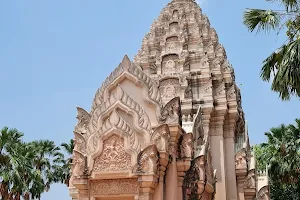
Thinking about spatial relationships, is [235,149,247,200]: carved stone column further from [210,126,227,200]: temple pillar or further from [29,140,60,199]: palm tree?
[29,140,60,199]: palm tree

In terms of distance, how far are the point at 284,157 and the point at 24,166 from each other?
1650cm

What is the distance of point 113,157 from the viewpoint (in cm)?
861

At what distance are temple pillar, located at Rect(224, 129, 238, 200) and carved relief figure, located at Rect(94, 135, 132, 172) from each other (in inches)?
425

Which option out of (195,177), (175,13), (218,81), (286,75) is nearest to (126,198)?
(195,177)

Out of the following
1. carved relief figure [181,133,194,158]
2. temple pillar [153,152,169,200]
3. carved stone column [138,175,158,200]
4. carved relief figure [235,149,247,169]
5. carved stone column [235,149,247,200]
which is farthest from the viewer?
carved relief figure [235,149,247,169]

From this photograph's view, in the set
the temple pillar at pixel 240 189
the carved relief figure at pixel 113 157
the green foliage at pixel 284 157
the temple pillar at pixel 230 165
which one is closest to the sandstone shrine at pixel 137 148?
the carved relief figure at pixel 113 157

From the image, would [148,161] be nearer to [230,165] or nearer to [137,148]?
[137,148]

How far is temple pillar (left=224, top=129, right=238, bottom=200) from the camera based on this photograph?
59.1 feet

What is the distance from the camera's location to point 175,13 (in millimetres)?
24719

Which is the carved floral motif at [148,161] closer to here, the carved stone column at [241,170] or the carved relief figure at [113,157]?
the carved relief figure at [113,157]

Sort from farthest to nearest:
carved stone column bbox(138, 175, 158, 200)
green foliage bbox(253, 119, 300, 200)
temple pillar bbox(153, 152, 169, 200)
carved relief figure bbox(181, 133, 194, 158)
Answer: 1. green foliage bbox(253, 119, 300, 200)
2. carved relief figure bbox(181, 133, 194, 158)
3. temple pillar bbox(153, 152, 169, 200)
4. carved stone column bbox(138, 175, 158, 200)

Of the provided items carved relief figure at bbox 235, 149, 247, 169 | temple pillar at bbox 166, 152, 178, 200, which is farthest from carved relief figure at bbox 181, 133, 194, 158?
carved relief figure at bbox 235, 149, 247, 169

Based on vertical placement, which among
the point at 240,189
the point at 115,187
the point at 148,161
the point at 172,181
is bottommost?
the point at 240,189

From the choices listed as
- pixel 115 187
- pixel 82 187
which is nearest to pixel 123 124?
pixel 115 187
